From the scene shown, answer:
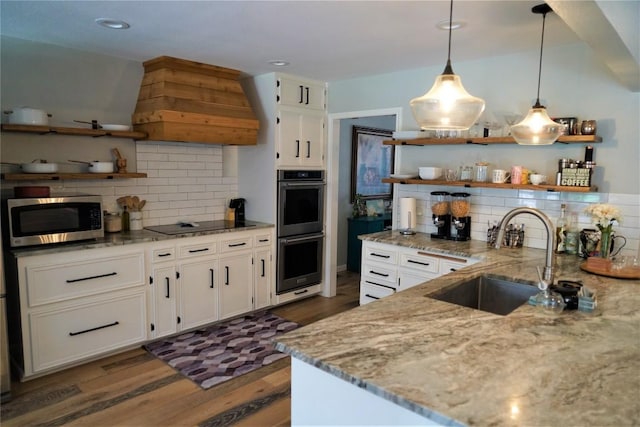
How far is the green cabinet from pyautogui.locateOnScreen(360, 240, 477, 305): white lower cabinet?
2046 mm

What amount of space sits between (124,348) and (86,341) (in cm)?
31

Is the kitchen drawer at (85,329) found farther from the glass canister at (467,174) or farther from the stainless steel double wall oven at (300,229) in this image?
the glass canister at (467,174)

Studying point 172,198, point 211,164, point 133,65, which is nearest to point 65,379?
point 172,198

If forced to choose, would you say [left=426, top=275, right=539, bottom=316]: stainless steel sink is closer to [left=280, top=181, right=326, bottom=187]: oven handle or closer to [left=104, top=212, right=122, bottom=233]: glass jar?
→ [left=280, top=181, right=326, bottom=187]: oven handle

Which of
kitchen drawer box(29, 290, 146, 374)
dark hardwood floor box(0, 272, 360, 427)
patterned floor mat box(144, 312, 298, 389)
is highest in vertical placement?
kitchen drawer box(29, 290, 146, 374)

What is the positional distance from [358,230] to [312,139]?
1.70 metres

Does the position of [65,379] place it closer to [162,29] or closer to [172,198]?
[172,198]

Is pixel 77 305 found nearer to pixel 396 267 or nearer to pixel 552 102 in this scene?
pixel 396 267

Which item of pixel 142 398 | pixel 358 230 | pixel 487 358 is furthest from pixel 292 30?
pixel 358 230

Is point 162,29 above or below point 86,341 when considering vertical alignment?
above

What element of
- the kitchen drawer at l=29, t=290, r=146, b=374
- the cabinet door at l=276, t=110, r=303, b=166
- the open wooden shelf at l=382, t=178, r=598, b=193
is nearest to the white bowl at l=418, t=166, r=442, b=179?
the open wooden shelf at l=382, t=178, r=598, b=193

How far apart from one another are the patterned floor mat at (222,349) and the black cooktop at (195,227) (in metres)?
0.90

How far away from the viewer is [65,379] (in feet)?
9.78

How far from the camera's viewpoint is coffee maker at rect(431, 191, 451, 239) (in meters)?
3.65
